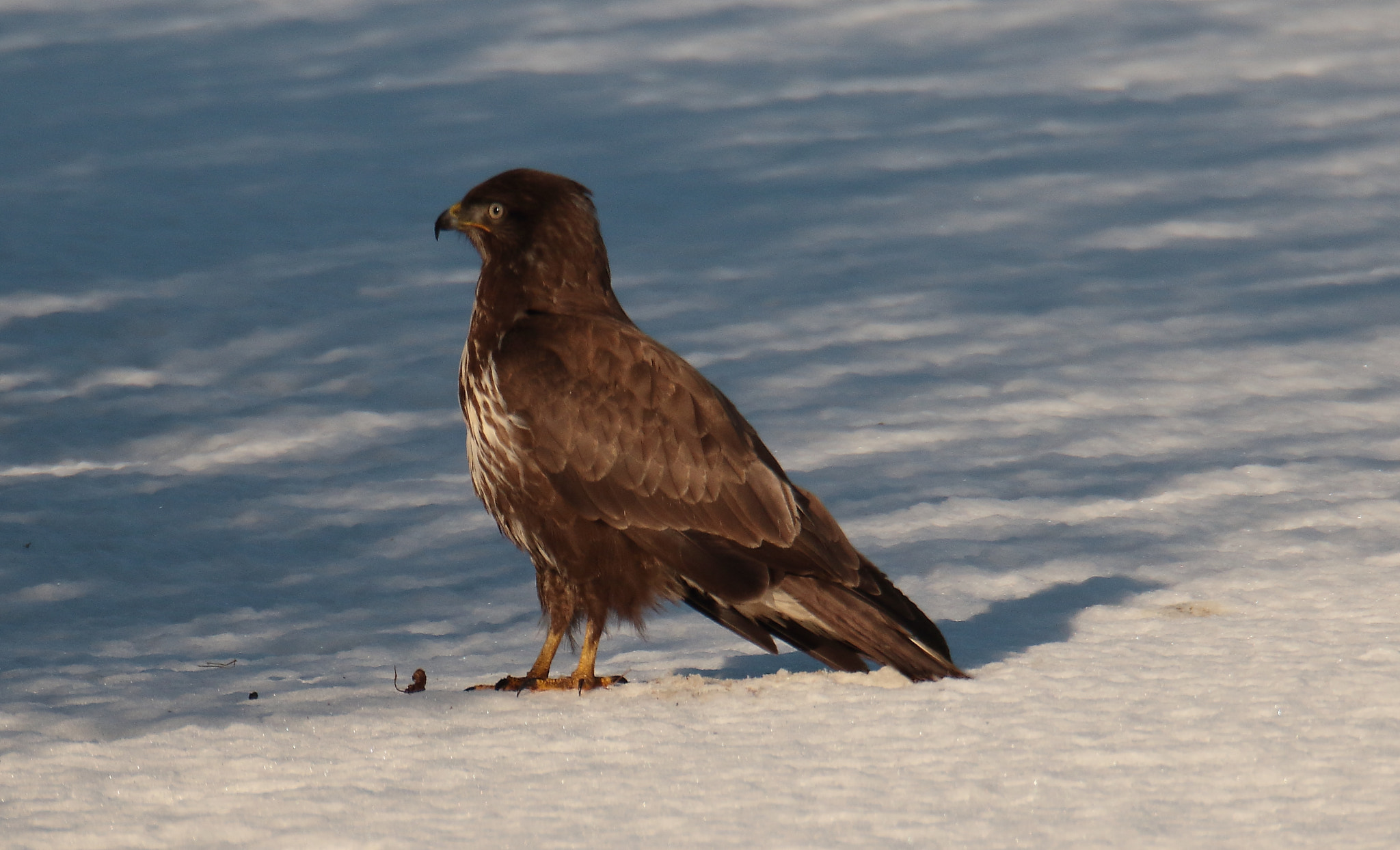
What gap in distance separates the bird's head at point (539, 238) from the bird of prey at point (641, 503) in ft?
0.07

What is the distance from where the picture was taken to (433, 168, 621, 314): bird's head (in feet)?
16.3

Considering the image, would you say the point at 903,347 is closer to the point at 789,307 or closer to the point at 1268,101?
the point at 789,307

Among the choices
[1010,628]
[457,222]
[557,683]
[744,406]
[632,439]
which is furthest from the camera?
[744,406]

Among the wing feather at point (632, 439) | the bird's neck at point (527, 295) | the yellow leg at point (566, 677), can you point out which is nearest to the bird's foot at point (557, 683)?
the yellow leg at point (566, 677)

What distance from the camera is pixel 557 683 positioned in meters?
4.86

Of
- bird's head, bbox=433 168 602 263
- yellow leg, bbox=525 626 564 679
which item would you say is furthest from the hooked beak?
yellow leg, bbox=525 626 564 679

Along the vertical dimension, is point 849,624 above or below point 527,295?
below

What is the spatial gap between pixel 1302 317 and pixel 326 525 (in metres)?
5.06

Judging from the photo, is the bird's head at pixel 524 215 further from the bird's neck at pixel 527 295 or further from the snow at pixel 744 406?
the snow at pixel 744 406

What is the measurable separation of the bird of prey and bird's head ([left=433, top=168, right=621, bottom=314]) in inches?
0.8

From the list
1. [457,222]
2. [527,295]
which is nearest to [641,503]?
[527,295]

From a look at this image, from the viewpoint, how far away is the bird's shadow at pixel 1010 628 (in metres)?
5.01

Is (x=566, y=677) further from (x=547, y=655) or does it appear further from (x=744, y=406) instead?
(x=744, y=406)

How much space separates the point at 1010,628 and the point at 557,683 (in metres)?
1.37
